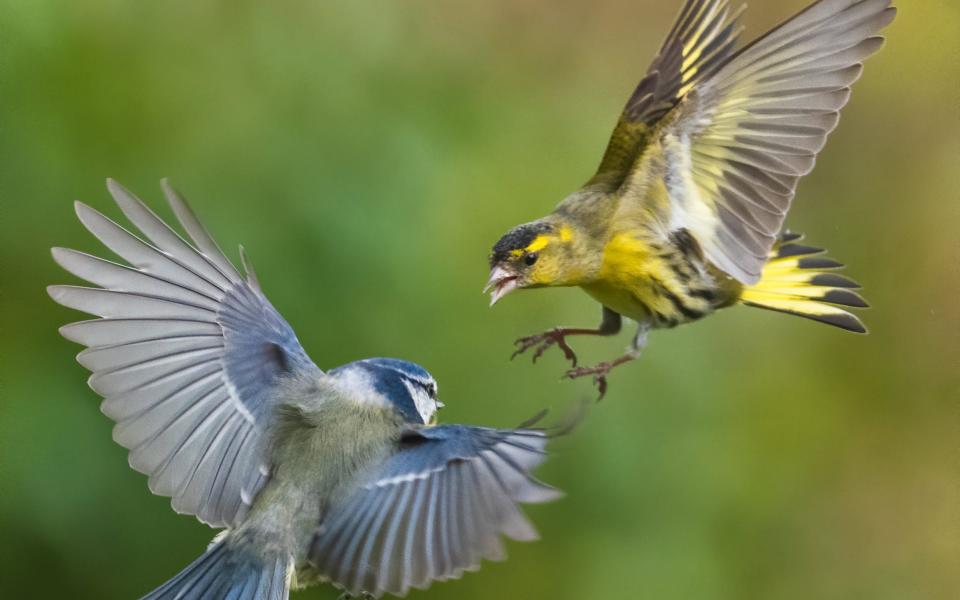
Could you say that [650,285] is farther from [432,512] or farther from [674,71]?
[432,512]

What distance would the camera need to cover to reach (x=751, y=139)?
161 cm

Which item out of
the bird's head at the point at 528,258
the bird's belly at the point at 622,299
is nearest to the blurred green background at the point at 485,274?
the bird's belly at the point at 622,299

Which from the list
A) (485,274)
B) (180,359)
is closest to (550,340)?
(180,359)

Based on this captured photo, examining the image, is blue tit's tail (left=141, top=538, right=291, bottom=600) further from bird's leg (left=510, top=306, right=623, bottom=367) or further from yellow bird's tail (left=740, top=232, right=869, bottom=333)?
yellow bird's tail (left=740, top=232, right=869, bottom=333)

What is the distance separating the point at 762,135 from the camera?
5.20ft

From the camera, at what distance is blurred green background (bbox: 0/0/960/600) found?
98.7 inches

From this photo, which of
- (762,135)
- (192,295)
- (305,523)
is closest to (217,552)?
(305,523)

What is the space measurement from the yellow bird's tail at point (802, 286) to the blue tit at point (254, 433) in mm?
520

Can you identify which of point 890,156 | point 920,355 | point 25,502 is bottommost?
point 920,355

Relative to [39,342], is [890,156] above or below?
below

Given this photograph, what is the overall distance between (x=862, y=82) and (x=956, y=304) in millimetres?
665

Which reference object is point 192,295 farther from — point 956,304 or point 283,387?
point 956,304

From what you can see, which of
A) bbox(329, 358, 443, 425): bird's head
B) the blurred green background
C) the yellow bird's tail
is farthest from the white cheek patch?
the blurred green background

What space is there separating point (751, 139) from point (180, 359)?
2.85 ft
